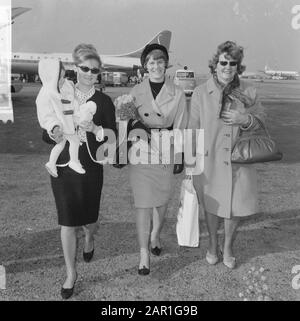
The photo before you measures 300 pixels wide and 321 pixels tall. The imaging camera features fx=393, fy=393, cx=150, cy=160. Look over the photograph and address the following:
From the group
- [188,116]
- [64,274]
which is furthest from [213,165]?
[64,274]

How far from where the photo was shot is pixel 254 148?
3.52 m

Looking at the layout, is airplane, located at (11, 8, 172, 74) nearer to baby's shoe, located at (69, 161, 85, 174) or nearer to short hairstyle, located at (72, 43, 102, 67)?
short hairstyle, located at (72, 43, 102, 67)

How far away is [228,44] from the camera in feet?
11.6

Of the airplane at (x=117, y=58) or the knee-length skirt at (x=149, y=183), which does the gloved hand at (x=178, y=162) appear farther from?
the airplane at (x=117, y=58)

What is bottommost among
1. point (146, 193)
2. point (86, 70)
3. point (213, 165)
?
point (146, 193)

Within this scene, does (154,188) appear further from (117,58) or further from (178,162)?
(117,58)

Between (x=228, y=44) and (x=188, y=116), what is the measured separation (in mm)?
754

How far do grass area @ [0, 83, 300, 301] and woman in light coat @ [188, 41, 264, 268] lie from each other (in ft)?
2.06

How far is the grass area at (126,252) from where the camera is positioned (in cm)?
348

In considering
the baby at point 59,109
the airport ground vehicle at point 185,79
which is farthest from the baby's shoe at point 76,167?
the airport ground vehicle at point 185,79

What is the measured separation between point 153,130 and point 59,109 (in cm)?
92
